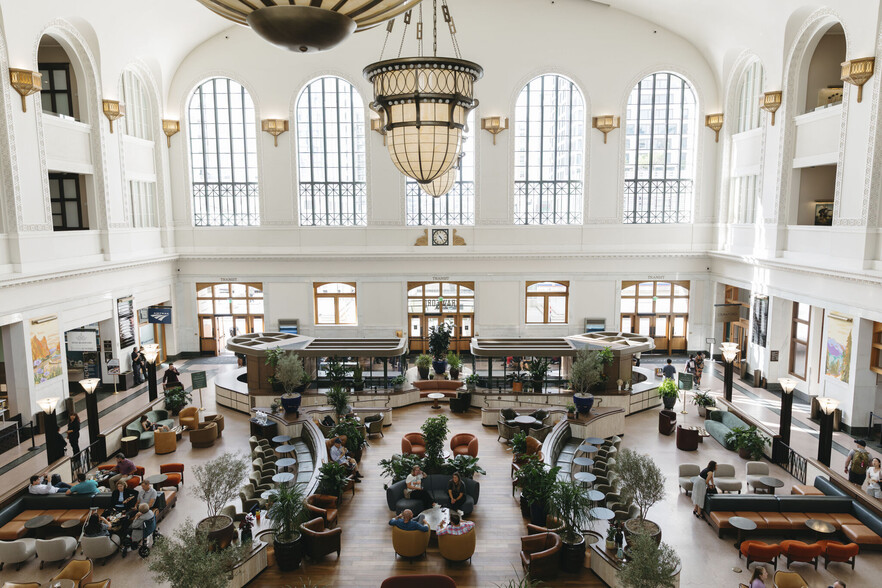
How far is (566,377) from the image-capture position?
1758 cm

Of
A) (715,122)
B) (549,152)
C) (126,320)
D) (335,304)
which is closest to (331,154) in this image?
(335,304)

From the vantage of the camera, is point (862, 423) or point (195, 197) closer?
point (862, 423)

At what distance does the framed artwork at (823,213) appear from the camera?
17422 millimetres

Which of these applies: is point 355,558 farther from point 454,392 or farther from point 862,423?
point 862,423

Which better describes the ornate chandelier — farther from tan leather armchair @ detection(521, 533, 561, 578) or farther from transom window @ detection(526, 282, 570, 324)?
transom window @ detection(526, 282, 570, 324)

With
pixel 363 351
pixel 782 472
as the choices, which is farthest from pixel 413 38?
pixel 782 472

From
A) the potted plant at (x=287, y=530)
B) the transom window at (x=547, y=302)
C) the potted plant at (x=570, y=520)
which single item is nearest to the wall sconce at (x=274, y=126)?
the transom window at (x=547, y=302)

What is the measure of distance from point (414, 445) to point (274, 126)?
14.3 m

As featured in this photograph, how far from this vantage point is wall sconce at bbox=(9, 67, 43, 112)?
47.4 feet

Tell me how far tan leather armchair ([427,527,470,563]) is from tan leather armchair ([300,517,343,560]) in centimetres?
160

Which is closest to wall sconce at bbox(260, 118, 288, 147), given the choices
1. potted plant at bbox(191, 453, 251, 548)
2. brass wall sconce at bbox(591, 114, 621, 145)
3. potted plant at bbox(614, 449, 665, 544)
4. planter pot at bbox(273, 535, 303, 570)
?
brass wall sconce at bbox(591, 114, 621, 145)

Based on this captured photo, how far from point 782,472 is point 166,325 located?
20.5 m

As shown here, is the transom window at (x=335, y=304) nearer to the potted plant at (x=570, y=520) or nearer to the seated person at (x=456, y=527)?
the seated person at (x=456, y=527)

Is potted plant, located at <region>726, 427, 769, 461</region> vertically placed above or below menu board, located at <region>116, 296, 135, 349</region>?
below
